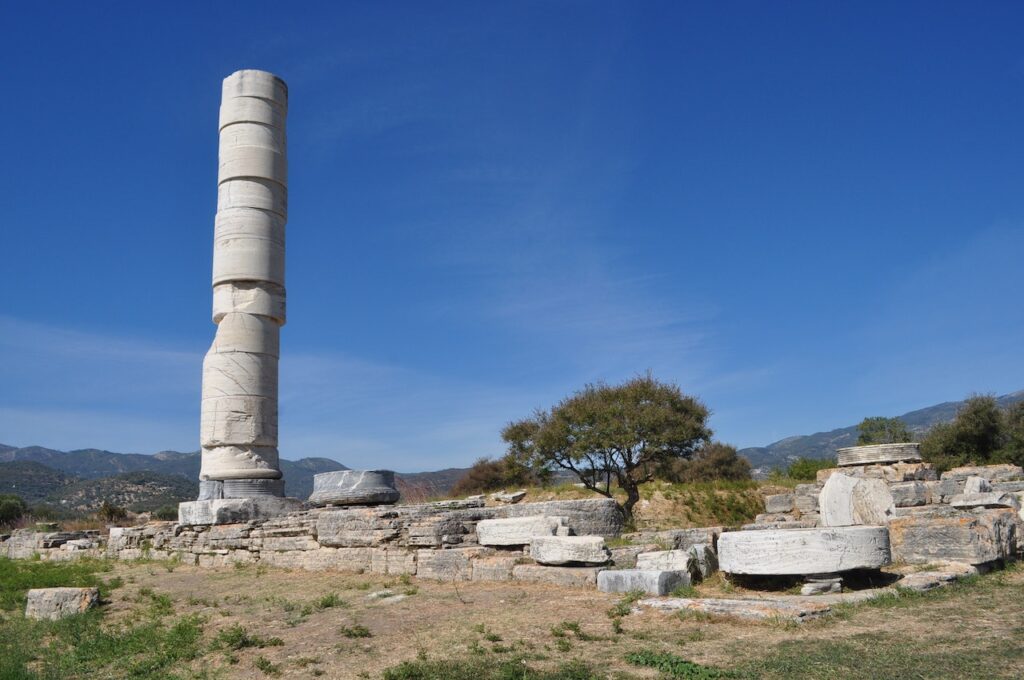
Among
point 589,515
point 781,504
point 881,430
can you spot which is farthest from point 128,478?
point 589,515

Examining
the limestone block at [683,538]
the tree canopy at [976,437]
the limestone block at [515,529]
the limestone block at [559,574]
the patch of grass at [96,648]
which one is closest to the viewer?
the patch of grass at [96,648]

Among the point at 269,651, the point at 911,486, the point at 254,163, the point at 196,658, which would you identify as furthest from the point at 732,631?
the point at 254,163

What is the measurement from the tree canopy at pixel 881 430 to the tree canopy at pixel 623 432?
18.1m

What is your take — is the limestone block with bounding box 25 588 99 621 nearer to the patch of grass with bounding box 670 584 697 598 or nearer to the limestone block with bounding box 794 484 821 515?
the patch of grass with bounding box 670 584 697 598

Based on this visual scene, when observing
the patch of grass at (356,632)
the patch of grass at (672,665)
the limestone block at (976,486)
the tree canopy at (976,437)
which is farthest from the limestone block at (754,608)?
the tree canopy at (976,437)

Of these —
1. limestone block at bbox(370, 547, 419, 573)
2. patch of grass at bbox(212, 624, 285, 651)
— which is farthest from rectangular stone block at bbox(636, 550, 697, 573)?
patch of grass at bbox(212, 624, 285, 651)

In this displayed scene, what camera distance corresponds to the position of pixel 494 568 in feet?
35.9

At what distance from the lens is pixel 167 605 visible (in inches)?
402

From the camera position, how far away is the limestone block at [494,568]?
1084 cm

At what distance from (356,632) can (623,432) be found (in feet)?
49.0

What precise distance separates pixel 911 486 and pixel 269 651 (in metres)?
13.8

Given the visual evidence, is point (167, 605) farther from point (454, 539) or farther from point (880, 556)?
point (880, 556)

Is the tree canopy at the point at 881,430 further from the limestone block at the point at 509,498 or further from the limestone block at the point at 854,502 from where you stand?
the limestone block at the point at 854,502

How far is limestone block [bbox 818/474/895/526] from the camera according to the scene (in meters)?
11.3
